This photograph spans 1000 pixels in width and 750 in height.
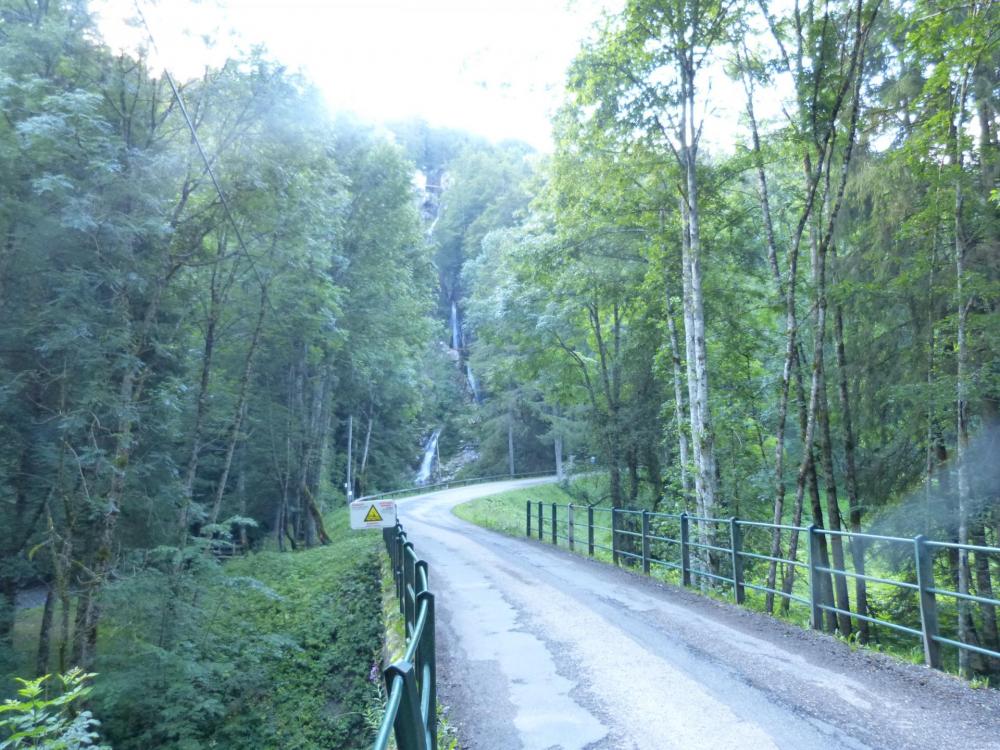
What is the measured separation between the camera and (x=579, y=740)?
14.4ft

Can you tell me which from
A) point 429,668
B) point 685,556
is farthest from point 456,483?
point 429,668

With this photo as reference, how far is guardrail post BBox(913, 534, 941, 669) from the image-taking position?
A: 5.71 meters

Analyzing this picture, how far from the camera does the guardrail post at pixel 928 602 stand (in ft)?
18.7

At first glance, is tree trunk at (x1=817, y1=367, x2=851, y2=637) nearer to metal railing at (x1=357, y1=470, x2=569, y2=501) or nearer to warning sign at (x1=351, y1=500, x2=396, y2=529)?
warning sign at (x1=351, y1=500, x2=396, y2=529)

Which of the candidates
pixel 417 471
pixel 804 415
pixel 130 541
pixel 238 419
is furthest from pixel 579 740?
pixel 417 471

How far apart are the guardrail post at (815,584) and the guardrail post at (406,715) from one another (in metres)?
6.02

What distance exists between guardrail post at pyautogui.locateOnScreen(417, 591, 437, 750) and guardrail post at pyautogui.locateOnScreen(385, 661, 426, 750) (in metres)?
0.78

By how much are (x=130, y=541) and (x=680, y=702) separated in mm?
10605

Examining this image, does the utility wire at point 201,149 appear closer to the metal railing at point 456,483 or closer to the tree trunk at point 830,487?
the tree trunk at point 830,487

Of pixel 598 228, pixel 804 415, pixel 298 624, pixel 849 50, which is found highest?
pixel 849 50

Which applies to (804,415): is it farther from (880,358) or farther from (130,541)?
(130,541)

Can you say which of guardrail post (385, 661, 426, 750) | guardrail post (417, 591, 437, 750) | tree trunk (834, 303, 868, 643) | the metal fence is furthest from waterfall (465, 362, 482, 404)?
guardrail post (385, 661, 426, 750)

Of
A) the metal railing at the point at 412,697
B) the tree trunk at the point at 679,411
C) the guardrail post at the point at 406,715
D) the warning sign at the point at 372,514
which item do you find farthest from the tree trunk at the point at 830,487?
the guardrail post at the point at 406,715

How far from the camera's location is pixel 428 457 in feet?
183
